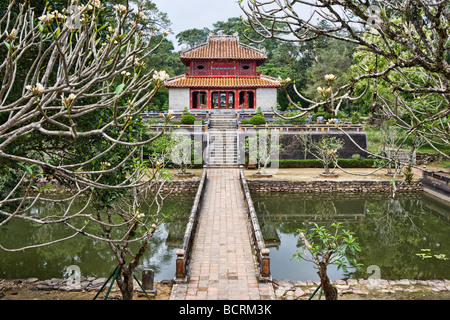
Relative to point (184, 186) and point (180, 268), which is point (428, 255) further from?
point (184, 186)

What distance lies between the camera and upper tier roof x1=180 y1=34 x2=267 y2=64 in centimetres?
2571

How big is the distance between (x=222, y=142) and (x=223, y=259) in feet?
42.4

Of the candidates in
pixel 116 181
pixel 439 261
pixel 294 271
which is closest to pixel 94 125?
pixel 116 181

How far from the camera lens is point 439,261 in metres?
9.45

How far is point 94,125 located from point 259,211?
33.7ft

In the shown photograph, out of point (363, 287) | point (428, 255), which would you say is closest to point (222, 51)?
point (428, 255)

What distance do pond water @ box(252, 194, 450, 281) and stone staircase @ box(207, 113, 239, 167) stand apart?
125 inches

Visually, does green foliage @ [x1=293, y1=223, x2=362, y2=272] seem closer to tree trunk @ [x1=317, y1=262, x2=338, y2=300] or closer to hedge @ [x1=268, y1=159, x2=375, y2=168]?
tree trunk @ [x1=317, y1=262, x2=338, y2=300]

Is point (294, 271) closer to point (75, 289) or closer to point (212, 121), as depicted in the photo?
point (75, 289)

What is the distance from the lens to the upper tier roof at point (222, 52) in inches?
1012

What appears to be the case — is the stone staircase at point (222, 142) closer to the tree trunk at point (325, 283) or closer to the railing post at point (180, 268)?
the railing post at point (180, 268)

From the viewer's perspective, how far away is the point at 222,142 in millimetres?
20641

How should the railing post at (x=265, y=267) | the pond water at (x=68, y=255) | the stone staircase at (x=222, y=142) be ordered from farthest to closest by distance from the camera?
the stone staircase at (x=222, y=142) → the pond water at (x=68, y=255) → the railing post at (x=265, y=267)

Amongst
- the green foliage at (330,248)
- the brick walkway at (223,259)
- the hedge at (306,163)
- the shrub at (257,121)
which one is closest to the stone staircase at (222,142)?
the shrub at (257,121)
